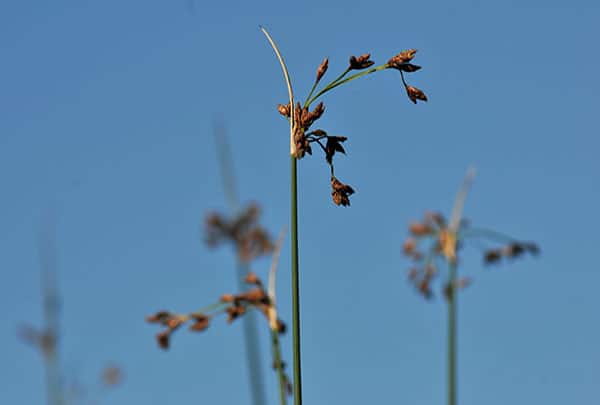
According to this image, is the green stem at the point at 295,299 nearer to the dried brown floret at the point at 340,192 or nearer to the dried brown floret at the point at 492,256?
the dried brown floret at the point at 340,192

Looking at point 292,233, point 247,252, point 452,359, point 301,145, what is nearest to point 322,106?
point 301,145

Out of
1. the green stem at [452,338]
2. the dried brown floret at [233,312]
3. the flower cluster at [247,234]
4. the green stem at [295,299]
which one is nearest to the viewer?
the green stem at [295,299]

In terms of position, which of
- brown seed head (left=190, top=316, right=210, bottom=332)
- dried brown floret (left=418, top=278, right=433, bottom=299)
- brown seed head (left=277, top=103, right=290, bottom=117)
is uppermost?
dried brown floret (left=418, top=278, right=433, bottom=299)

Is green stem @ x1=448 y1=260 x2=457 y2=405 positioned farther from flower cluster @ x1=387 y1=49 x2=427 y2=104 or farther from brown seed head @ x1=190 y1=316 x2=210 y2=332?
flower cluster @ x1=387 y1=49 x2=427 y2=104

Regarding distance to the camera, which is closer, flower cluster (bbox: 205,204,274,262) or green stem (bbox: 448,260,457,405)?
green stem (bbox: 448,260,457,405)

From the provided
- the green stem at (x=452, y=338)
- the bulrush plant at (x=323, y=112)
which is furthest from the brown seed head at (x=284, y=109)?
the green stem at (x=452, y=338)

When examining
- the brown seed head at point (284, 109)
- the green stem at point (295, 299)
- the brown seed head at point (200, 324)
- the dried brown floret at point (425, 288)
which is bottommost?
the green stem at point (295, 299)

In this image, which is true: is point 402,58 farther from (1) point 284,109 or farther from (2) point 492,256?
(2) point 492,256

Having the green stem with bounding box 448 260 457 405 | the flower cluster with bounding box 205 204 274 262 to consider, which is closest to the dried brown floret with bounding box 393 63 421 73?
the green stem with bounding box 448 260 457 405
